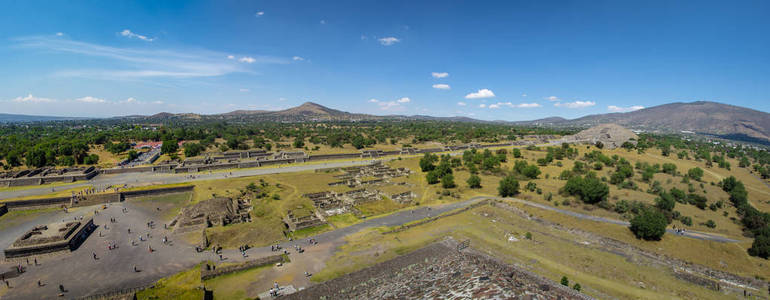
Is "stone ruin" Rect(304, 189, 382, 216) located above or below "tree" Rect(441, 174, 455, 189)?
below

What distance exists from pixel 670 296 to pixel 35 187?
85305mm

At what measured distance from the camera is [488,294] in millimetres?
8836

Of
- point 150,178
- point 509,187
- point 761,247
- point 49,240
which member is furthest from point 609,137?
point 49,240

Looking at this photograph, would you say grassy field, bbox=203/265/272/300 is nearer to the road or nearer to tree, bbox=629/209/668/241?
the road

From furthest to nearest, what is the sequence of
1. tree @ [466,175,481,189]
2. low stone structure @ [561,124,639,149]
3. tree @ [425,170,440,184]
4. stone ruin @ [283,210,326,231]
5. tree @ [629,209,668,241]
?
low stone structure @ [561,124,639,149] → tree @ [425,170,440,184] → tree @ [466,175,481,189] → stone ruin @ [283,210,326,231] → tree @ [629,209,668,241]

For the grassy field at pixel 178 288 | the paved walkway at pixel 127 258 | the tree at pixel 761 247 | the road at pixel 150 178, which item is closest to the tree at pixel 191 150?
the road at pixel 150 178

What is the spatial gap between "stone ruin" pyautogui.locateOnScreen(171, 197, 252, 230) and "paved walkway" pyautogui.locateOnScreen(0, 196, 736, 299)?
2018 millimetres

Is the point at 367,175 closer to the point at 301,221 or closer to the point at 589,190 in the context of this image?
the point at 301,221

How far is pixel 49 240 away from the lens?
87.4 ft

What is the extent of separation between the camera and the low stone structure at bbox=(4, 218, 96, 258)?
25.6 metres

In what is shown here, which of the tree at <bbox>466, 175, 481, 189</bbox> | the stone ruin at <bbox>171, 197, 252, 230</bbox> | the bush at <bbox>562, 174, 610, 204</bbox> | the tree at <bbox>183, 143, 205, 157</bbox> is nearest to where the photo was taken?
the stone ruin at <bbox>171, 197, 252, 230</bbox>

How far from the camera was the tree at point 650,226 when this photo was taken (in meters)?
28.9

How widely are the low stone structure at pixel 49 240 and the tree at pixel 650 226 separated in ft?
192

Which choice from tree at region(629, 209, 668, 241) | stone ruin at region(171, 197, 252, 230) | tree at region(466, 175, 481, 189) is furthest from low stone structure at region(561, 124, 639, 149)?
stone ruin at region(171, 197, 252, 230)
